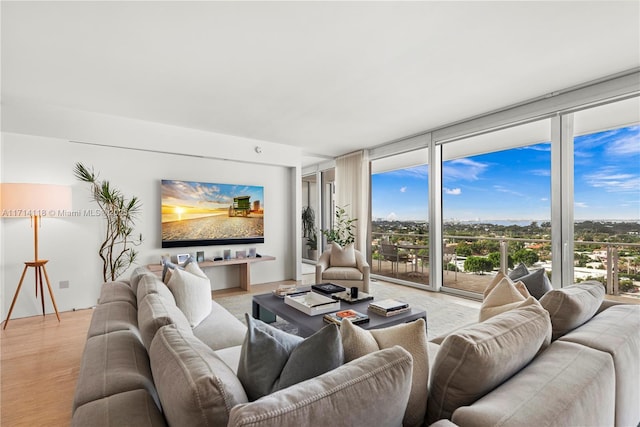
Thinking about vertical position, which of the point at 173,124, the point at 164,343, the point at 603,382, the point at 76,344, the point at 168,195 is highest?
the point at 173,124

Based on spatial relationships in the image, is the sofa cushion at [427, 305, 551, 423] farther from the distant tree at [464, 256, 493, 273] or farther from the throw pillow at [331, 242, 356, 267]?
the distant tree at [464, 256, 493, 273]

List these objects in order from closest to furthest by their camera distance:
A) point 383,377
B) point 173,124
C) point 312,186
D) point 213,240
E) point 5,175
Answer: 1. point 383,377
2. point 5,175
3. point 173,124
4. point 213,240
5. point 312,186

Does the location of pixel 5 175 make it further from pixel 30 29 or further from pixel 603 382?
pixel 603 382

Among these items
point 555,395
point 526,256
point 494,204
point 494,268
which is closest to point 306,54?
point 555,395

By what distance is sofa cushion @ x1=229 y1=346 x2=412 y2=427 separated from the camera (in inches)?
26.4

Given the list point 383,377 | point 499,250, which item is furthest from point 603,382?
point 499,250

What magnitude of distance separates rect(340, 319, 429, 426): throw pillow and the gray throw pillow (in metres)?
1.42

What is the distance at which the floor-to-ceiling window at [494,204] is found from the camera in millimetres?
4094

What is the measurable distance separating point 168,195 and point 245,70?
2.46 meters

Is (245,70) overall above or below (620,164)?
above

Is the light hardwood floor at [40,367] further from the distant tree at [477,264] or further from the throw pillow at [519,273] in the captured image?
the distant tree at [477,264]

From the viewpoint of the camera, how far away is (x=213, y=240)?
16.0 feet

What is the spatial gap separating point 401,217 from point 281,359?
4.97m

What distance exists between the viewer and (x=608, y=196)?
3385 mm
